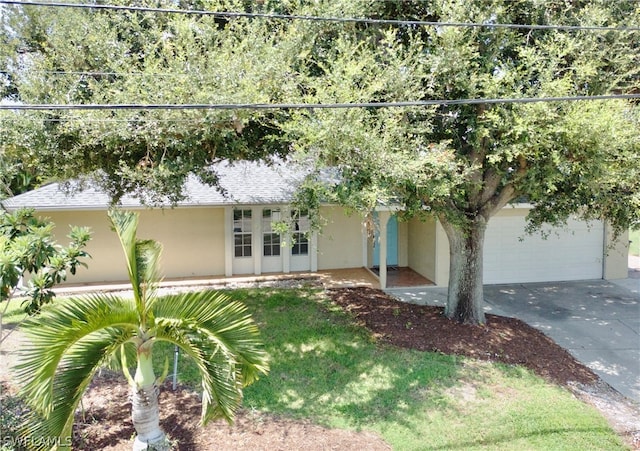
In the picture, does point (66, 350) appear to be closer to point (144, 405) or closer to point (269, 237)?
point (144, 405)

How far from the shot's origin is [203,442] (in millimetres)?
5230

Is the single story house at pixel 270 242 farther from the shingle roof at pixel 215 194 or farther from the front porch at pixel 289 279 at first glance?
the front porch at pixel 289 279

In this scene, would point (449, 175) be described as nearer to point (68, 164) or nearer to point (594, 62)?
point (594, 62)

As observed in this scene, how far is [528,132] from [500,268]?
7.90m

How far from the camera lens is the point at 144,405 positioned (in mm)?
4395

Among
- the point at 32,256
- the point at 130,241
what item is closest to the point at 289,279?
the point at 32,256

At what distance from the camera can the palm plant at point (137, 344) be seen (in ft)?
12.4

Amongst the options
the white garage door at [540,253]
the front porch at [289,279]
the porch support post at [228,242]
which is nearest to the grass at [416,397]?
the front porch at [289,279]

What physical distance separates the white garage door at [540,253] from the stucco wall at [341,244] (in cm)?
431

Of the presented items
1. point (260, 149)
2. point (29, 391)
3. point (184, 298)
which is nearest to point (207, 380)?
point (184, 298)

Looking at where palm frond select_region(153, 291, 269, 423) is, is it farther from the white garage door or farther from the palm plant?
the white garage door

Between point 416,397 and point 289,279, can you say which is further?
point 289,279

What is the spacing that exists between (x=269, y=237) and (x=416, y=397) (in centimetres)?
842

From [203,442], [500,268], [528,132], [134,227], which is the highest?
[528,132]
